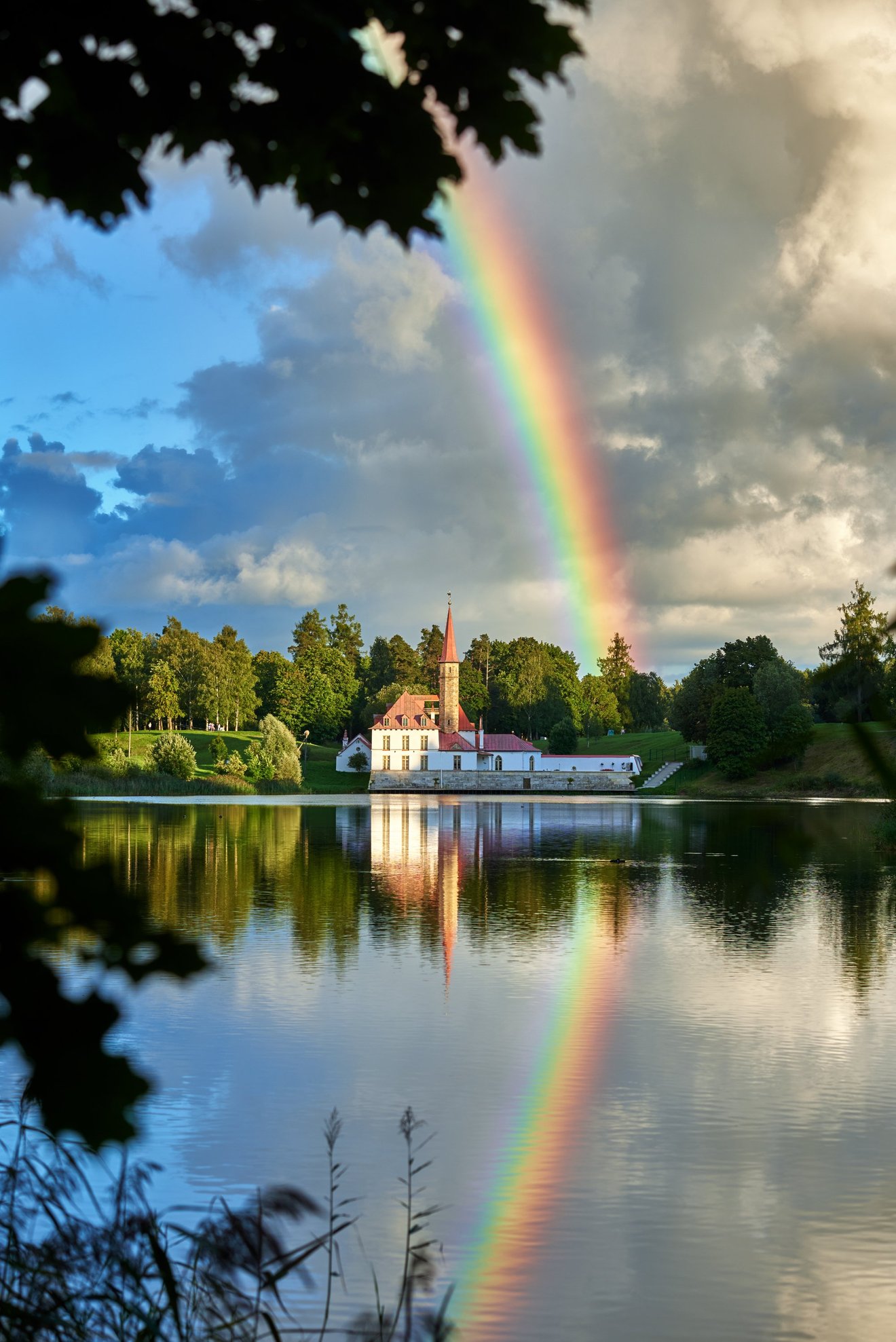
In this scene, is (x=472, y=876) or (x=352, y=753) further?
(x=352, y=753)

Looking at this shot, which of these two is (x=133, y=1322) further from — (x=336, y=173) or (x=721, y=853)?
(x=721, y=853)

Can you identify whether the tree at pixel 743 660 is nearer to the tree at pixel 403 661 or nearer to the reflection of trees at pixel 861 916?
the tree at pixel 403 661

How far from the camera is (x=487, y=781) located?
378 feet

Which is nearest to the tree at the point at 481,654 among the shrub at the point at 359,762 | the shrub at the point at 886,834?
the shrub at the point at 359,762

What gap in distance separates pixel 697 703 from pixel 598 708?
44.5 meters

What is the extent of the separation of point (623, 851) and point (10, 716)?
4054 centimetres

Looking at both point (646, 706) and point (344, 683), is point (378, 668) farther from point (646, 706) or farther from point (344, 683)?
point (646, 706)

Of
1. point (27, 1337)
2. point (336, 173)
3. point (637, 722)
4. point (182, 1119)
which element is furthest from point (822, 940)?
point (637, 722)

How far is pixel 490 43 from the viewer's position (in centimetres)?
249

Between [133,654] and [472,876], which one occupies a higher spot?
[133,654]

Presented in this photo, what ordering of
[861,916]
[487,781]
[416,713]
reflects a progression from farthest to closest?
[416,713]
[487,781]
[861,916]

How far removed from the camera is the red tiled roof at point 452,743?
11694 cm

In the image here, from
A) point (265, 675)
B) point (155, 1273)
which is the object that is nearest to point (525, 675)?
point (265, 675)

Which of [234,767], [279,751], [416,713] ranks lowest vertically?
[234,767]
